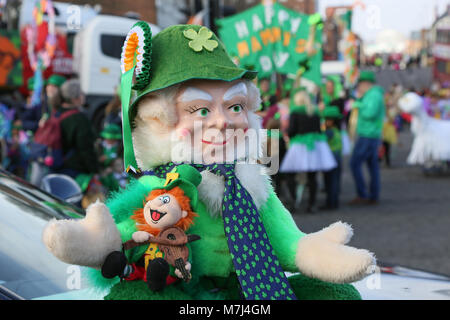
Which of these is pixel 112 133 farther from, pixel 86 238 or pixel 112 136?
pixel 86 238

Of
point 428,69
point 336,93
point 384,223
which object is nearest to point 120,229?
point 384,223

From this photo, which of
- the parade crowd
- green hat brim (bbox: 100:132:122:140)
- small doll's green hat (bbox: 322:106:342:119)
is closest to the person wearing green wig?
the parade crowd

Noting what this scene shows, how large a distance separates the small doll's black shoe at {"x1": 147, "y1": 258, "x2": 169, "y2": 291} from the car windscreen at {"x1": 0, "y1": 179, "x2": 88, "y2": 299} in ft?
1.22

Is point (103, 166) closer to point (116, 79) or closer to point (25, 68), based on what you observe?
point (116, 79)

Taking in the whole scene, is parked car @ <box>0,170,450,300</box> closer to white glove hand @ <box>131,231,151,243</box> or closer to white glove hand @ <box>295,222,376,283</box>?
white glove hand @ <box>131,231,151,243</box>

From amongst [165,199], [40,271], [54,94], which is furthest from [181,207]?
[54,94]

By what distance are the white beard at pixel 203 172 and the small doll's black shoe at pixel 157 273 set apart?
0.27 m

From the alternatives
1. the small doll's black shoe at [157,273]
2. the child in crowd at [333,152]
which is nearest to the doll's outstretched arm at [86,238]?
the small doll's black shoe at [157,273]

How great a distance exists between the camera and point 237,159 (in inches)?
69.6

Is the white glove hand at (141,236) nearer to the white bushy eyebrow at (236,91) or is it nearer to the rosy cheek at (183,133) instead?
the rosy cheek at (183,133)

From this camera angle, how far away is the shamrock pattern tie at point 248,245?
158 cm

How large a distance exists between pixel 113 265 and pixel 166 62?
0.59 m

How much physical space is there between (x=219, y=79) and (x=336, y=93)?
7.54 metres

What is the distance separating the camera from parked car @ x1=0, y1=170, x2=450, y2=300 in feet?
5.95
